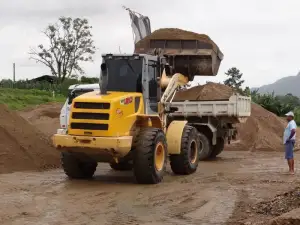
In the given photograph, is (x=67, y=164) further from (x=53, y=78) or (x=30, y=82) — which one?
(x=53, y=78)

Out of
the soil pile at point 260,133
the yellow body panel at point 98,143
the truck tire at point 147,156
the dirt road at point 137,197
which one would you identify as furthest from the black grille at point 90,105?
the soil pile at point 260,133

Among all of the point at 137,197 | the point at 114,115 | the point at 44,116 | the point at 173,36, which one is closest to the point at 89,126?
the point at 114,115

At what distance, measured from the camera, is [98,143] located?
10555mm

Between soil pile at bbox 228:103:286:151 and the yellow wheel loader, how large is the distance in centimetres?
783

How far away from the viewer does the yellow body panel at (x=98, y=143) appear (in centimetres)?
1048

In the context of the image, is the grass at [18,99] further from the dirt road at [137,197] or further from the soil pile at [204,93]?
the dirt road at [137,197]

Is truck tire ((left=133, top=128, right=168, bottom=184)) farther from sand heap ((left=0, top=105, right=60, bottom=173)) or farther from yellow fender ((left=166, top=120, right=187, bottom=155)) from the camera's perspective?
sand heap ((left=0, top=105, right=60, bottom=173))

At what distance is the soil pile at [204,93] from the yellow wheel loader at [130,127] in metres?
2.97

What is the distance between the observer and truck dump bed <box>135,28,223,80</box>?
49.5 ft

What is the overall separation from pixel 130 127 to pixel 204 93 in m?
5.89

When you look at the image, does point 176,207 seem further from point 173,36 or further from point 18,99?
point 18,99

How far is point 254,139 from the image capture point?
20.7 m

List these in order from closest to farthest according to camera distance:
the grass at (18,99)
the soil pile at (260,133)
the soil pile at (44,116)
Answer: the soil pile at (260,133), the soil pile at (44,116), the grass at (18,99)

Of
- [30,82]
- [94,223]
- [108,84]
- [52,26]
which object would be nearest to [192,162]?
[108,84]
